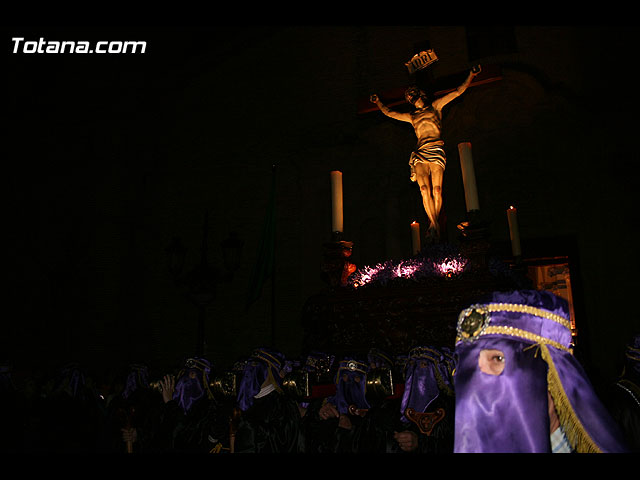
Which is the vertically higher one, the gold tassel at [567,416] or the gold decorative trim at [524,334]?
the gold decorative trim at [524,334]

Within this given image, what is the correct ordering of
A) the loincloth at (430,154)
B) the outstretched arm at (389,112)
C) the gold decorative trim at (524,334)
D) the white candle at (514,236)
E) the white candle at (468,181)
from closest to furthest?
the gold decorative trim at (524,334) < the white candle at (468,181) < the white candle at (514,236) < the loincloth at (430,154) < the outstretched arm at (389,112)

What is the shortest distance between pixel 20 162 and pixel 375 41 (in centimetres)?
872

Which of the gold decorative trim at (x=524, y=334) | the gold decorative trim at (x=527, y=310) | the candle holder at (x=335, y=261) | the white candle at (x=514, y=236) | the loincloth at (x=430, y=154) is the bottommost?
the gold decorative trim at (x=524, y=334)

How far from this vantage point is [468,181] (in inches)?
184

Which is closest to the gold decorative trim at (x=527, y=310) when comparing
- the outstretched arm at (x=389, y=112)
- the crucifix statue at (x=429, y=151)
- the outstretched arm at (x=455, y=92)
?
the crucifix statue at (x=429, y=151)

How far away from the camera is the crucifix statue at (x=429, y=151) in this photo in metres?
5.84

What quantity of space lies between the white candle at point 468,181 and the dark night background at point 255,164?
405 centimetres

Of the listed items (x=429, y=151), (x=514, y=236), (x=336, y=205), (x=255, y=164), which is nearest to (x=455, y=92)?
(x=429, y=151)

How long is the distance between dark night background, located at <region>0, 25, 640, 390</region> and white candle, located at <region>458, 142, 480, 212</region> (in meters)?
4.05

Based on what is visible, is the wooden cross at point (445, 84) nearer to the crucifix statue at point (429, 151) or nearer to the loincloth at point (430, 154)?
the crucifix statue at point (429, 151)

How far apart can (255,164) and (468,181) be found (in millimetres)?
6625

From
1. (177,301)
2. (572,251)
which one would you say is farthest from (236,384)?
(572,251)

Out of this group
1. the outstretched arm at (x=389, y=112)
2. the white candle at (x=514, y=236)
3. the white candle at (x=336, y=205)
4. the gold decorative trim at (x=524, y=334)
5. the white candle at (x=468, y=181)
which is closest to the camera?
the gold decorative trim at (x=524, y=334)

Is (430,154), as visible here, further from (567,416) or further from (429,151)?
(567,416)
